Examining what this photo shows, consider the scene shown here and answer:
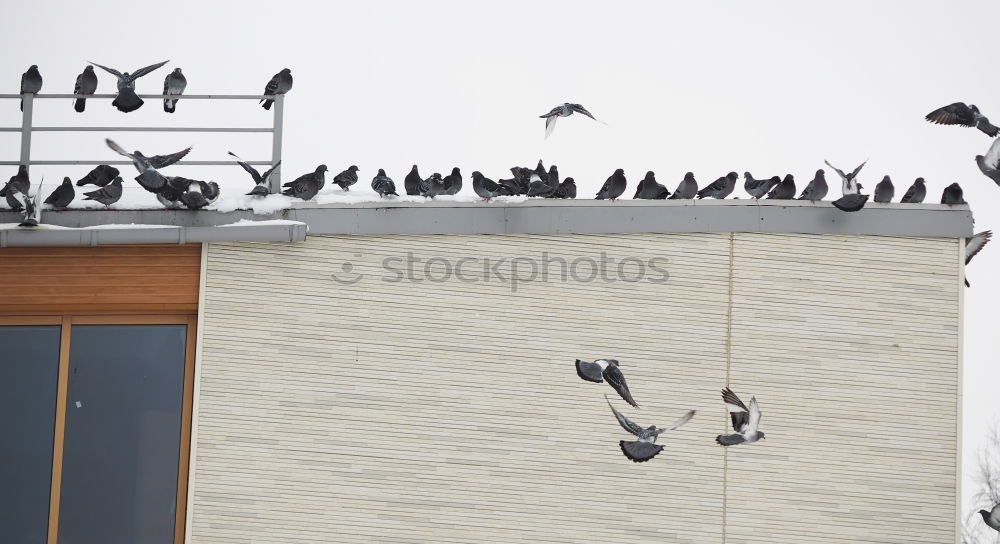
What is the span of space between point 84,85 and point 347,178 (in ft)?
10.0

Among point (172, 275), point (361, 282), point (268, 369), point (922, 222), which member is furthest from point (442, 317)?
point (922, 222)

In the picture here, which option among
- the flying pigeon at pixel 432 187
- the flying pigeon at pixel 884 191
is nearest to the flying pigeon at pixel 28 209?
the flying pigeon at pixel 432 187

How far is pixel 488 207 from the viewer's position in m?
12.8

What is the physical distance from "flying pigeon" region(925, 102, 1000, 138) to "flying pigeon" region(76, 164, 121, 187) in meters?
7.77

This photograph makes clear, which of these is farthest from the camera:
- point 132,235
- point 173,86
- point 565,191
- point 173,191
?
point 173,86

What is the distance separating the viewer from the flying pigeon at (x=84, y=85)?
47.7ft

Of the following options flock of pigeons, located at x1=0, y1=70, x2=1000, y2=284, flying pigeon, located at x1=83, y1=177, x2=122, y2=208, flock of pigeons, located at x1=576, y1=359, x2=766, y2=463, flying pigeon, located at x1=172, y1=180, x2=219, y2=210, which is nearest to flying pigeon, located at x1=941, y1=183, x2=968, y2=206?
flock of pigeons, located at x1=0, y1=70, x2=1000, y2=284

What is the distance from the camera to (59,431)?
1264 cm

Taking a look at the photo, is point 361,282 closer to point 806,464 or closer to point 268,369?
point 268,369

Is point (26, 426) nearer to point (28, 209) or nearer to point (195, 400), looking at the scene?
point (195, 400)

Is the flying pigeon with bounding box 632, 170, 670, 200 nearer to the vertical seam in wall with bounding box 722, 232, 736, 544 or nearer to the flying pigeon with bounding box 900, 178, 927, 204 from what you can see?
the vertical seam in wall with bounding box 722, 232, 736, 544

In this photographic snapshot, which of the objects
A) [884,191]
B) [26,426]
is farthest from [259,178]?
[884,191]

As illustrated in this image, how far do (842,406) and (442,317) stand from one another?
3531mm

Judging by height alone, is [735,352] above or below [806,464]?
above
